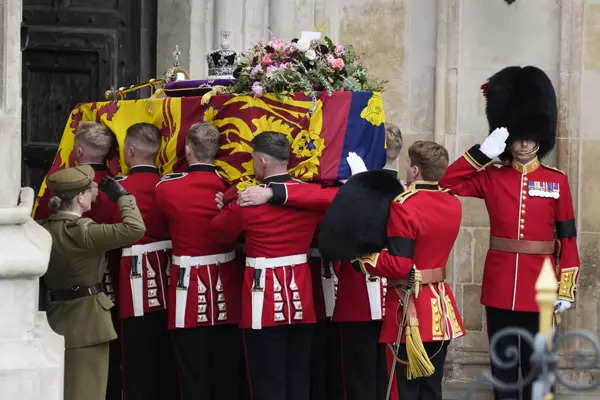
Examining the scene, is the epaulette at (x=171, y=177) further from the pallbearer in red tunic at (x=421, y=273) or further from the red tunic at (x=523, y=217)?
the red tunic at (x=523, y=217)

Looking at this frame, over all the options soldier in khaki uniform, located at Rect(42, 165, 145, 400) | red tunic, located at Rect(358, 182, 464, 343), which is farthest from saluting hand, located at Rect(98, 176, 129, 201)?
red tunic, located at Rect(358, 182, 464, 343)

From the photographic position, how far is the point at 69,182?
5.27 m

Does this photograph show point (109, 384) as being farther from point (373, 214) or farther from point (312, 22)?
point (312, 22)

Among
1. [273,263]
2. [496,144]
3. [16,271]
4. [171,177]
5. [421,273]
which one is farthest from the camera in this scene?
[496,144]

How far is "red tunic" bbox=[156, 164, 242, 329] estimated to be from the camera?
5.70 meters

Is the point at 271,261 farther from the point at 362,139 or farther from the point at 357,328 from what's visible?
the point at 362,139

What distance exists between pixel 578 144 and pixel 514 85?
4.81 feet

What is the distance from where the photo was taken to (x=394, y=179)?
210 inches

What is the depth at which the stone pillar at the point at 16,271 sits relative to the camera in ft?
15.0

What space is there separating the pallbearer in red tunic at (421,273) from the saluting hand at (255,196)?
1.66 feet

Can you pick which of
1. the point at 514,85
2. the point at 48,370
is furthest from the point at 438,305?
the point at 48,370

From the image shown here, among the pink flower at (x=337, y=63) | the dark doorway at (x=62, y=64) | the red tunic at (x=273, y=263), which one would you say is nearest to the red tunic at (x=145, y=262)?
the red tunic at (x=273, y=263)

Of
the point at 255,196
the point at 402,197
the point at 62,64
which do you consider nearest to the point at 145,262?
the point at 255,196

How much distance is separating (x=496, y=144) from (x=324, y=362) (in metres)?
1.32
